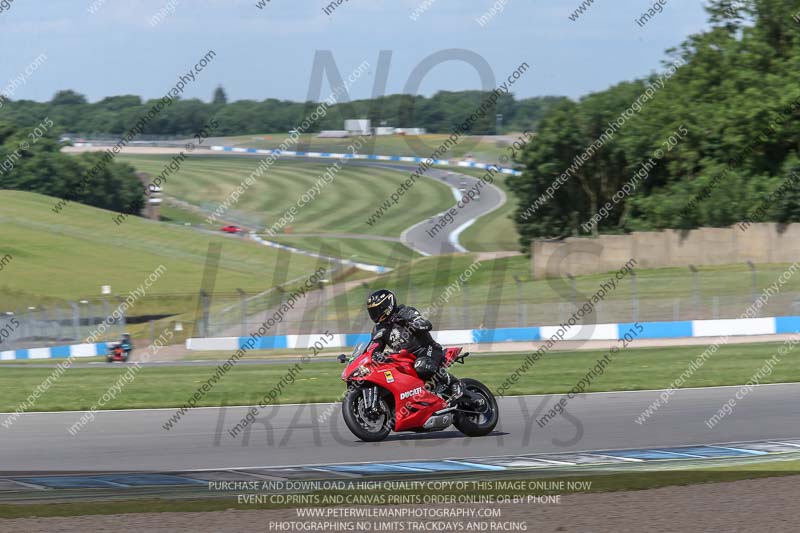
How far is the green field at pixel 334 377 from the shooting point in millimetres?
19156

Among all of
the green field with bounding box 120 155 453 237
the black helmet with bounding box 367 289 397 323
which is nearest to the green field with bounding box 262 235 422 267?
the green field with bounding box 120 155 453 237

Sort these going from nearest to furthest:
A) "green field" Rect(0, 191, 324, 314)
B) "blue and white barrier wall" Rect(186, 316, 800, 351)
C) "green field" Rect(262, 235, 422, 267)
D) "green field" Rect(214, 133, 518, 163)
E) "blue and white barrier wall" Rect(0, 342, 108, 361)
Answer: "blue and white barrier wall" Rect(186, 316, 800, 351)
"blue and white barrier wall" Rect(0, 342, 108, 361)
"green field" Rect(0, 191, 324, 314)
"green field" Rect(262, 235, 422, 267)
"green field" Rect(214, 133, 518, 163)

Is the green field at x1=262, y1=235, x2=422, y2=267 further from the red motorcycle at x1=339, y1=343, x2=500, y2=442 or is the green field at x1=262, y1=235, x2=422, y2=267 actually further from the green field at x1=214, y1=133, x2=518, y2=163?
the red motorcycle at x1=339, y1=343, x2=500, y2=442

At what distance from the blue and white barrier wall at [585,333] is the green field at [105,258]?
16.3 metres

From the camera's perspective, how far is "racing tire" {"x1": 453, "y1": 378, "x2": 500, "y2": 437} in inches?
490

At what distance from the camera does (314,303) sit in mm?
43656

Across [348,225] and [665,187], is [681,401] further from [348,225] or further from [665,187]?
[348,225]

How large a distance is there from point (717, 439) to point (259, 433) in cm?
558

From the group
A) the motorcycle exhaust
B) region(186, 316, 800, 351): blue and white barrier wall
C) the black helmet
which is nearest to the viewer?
the black helmet

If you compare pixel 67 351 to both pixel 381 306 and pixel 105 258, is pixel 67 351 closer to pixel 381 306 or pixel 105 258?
pixel 105 258

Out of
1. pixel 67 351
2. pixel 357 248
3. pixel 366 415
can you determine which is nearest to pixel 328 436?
pixel 366 415

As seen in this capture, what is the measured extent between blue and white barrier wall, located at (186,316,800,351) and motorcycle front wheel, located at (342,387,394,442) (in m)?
21.7

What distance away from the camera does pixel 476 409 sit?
12.5 metres

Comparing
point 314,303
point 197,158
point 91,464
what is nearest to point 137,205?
point 197,158
